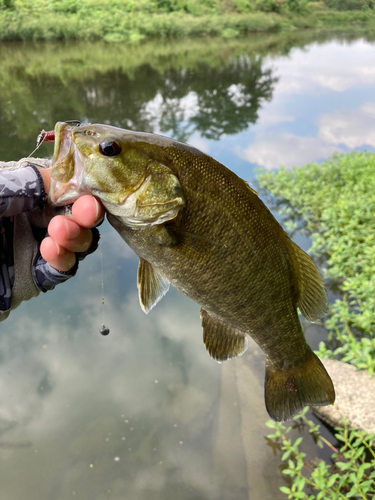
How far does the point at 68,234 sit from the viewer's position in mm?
1391

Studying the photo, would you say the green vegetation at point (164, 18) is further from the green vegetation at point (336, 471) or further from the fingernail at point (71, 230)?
the fingernail at point (71, 230)

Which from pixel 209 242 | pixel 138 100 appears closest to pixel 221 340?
pixel 209 242

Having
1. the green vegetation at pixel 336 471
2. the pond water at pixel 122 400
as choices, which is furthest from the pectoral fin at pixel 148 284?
the green vegetation at pixel 336 471

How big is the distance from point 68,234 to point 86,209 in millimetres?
148

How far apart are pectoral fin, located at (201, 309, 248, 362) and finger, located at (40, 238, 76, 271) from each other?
71cm

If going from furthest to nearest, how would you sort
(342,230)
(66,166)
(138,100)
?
(138,100) < (342,230) < (66,166)

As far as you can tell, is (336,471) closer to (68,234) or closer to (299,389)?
(299,389)

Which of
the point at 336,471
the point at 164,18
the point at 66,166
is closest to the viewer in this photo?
the point at 66,166

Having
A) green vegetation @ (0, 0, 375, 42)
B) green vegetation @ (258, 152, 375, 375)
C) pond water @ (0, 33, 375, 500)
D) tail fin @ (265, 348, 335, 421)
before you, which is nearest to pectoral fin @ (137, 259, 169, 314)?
tail fin @ (265, 348, 335, 421)

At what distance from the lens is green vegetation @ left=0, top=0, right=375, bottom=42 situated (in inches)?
1022

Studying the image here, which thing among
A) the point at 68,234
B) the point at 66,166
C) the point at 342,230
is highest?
the point at 66,166

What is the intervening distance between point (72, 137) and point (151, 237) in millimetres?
486

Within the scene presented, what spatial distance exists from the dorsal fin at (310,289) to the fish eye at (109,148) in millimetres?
978

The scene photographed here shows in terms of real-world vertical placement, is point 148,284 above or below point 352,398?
above
